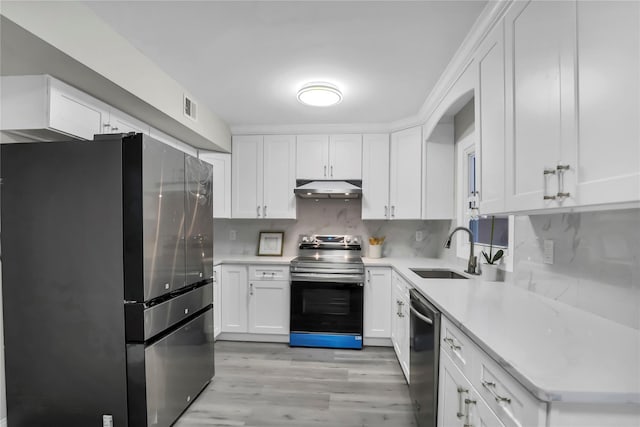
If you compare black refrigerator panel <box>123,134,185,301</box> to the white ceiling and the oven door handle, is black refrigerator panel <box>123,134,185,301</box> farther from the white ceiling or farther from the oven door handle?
the oven door handle

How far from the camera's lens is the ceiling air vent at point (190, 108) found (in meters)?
2.73

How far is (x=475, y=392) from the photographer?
1.19 m

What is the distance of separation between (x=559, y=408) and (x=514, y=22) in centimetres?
154

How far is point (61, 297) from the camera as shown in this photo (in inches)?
68.1

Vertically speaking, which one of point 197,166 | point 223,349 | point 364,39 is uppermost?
point 364,39

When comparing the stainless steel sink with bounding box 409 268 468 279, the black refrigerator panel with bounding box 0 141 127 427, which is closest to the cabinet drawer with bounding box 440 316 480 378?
the stainless steel sink with bounding box 409 268 468 279

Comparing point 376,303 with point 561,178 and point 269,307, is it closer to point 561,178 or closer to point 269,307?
point 269,307

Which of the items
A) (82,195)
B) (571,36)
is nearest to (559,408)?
(571,36)

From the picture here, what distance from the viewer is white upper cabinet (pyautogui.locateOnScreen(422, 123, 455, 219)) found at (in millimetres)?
3299

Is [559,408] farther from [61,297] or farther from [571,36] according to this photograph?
[61,297]

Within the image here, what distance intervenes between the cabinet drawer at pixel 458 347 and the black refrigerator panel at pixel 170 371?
1.57 m

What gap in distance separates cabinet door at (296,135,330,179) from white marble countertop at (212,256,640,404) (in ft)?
7.40

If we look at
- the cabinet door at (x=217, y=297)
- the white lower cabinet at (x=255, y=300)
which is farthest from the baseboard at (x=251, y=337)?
the cabinet door at (x=217, y=297)

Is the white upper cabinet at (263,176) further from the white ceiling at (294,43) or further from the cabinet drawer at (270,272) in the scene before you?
the white ceiling at (294,43)
